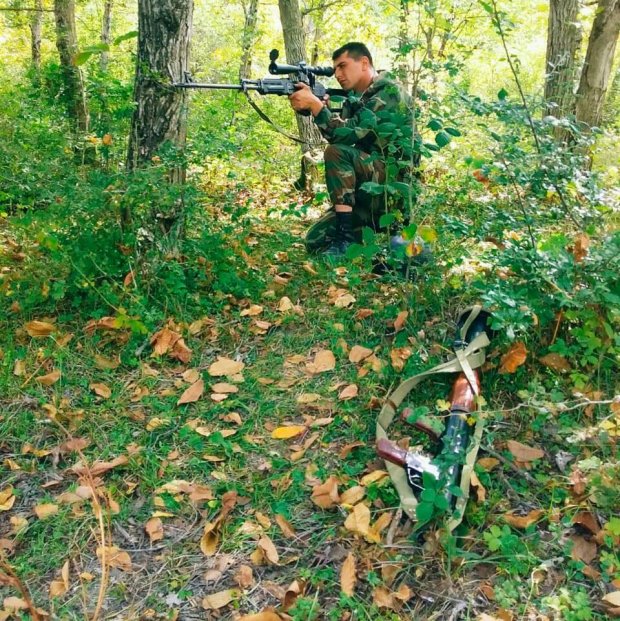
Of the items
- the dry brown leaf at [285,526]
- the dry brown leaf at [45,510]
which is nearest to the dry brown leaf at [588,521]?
the dry brown leaf at [285,526]

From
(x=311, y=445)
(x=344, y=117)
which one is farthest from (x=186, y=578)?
(x=344, y=117)

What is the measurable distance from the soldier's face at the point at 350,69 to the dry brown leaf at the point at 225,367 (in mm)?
2385

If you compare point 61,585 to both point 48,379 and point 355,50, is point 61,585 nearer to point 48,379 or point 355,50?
point 48,379

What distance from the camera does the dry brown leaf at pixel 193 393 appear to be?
9.65ft

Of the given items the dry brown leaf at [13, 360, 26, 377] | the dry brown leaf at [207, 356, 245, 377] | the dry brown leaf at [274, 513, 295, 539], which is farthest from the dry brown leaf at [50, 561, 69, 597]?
the dry brown leaf at [13, 360, 26, 377]

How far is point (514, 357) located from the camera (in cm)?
263

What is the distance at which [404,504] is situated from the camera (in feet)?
7.29

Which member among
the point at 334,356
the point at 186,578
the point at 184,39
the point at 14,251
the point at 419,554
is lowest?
the point at 186,578

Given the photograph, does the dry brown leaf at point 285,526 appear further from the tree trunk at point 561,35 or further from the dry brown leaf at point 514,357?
the tree trunk at point 561,35

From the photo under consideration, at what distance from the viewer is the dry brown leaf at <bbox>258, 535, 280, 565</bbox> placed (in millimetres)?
2139

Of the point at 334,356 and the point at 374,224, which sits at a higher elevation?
the point at 374,224

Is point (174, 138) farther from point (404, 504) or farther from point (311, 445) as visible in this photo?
point (404, 504)

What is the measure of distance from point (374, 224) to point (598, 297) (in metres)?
2.02

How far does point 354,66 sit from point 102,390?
290cm
